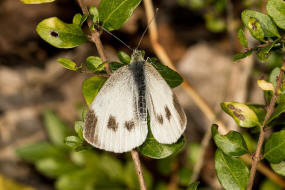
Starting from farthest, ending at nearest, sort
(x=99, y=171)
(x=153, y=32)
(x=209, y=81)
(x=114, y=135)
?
1. (x=209, y=81)
2. (x=153, y=32)
3. (x=99, y=171)
4. (x=114, y=135)

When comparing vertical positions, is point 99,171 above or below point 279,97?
below

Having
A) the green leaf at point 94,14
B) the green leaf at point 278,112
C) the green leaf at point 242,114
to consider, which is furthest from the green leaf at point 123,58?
the green leaf at point 278,112

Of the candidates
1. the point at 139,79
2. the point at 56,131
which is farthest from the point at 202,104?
the point at 56,131

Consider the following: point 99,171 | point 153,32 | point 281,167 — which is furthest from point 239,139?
point 153,32

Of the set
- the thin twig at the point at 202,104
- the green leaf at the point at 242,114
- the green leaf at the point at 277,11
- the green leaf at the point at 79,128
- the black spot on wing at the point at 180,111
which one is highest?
the green leaf at the point at 277,11

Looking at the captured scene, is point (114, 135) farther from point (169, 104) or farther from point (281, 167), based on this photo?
point (281, 167)

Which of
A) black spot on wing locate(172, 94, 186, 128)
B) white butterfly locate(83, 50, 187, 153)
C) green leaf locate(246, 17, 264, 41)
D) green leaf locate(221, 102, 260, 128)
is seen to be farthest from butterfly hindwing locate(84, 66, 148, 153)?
green leaf locate(246, 17, 264, 41)

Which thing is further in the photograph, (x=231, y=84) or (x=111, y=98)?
(x=231, y=84)

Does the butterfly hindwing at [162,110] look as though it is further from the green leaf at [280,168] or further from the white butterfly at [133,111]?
the green leaf at [280,168]
